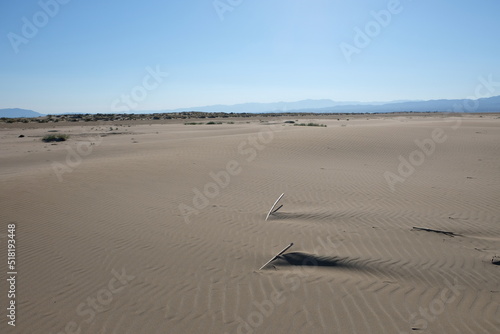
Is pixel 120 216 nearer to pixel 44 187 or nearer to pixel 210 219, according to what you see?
pixel 210 219

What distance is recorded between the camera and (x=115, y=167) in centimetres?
1295

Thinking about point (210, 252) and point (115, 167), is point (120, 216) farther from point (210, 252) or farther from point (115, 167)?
point (115, 167)

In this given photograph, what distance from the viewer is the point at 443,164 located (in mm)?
14656

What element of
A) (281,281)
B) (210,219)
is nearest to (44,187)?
(210,219)

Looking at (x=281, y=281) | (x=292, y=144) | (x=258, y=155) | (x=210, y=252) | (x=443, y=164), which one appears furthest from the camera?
(x=292, y=144)

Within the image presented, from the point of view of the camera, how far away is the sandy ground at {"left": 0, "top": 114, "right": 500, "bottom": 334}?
410cm

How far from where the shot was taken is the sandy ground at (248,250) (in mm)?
4098

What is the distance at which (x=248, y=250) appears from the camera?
604cm

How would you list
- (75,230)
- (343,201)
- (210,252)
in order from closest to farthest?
(210,252) → (75,230) → (343,201)

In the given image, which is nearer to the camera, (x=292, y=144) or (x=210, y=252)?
(x=210, y=252)

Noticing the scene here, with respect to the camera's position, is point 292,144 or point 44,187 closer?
point 44,187

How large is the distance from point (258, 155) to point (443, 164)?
864 centimetres

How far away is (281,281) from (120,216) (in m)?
4.60

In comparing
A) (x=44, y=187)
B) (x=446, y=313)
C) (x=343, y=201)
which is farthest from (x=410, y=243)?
(x=44, y=187)
